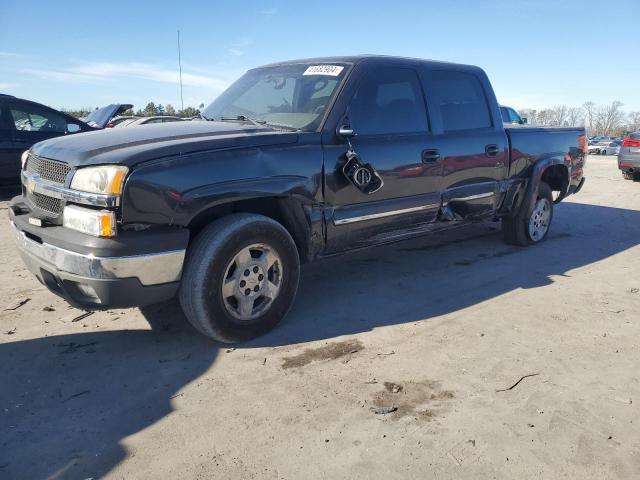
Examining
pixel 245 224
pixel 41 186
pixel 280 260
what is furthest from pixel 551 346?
pixel 41 186

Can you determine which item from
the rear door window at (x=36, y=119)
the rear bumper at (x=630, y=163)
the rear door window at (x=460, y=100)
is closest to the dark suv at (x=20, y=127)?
the rear door window at (x=36, y=119)

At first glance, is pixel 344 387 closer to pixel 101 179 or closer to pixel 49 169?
pixel 101 179

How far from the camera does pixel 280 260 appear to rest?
344 centimetres

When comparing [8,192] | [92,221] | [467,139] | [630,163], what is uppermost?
[467,139]

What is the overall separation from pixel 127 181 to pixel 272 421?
4.87 feet

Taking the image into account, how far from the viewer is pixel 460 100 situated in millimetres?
4883

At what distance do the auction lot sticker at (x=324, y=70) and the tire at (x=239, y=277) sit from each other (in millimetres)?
1407

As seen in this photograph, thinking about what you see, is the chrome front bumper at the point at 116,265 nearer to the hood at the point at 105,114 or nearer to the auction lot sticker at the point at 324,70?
the auction lot sticker at the point at 324,70

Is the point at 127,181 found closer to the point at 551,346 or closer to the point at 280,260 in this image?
the point at 280,260

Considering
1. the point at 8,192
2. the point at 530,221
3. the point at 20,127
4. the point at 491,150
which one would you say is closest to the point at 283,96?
the point at 491,150

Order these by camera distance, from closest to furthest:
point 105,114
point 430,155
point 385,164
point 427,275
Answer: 1. point 385,164
2. point 430,155
3. point 427,275
4. point 105,114

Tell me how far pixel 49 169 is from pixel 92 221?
27.5 inches

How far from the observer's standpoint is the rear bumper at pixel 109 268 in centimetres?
277

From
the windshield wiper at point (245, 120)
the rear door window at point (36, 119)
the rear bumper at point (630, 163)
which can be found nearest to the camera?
the windshield wiper at point (245, 120)
